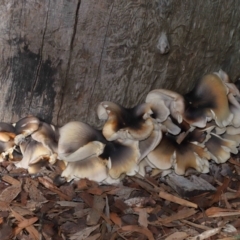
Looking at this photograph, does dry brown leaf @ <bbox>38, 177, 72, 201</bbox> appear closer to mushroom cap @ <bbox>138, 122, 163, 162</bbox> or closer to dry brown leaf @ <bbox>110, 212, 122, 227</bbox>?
dry brown leaf @ <bbox>110, 212, 122, 227</bbox>

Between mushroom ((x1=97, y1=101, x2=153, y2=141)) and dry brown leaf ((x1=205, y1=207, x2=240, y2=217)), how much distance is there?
470 millimetres

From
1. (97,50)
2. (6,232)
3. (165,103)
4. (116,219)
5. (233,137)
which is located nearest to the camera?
(6,232)

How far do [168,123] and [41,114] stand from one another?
2.13 feet

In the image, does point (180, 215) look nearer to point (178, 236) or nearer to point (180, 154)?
point (178, 236)

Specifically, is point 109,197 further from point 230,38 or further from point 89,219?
point 230,38

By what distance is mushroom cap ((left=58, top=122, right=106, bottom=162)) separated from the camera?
2432mm

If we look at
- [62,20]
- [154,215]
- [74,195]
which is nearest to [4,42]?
[62,20]

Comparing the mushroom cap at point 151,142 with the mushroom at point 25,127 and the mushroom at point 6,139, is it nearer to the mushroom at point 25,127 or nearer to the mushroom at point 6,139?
the mushroom at point 25,127

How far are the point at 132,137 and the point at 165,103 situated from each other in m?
0.28

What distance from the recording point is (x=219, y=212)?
96.3 inches

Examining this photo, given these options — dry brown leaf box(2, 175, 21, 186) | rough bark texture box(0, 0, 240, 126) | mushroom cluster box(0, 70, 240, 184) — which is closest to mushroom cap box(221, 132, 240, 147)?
mushroom cluster box(0, 70, 240, 184)

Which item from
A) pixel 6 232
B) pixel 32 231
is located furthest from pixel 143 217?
pixel 6 232

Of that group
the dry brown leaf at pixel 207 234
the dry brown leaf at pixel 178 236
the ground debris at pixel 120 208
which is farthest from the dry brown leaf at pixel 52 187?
the dry brown leaf at pixel 207 234

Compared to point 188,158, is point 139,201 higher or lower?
lower
